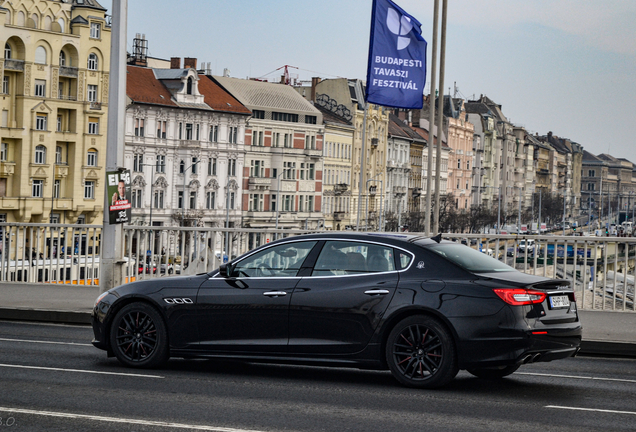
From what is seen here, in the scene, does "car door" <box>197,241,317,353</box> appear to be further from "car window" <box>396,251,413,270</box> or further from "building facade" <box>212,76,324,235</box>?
"building facade" <box>212,76,324,235</box>

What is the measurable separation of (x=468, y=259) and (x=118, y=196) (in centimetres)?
747

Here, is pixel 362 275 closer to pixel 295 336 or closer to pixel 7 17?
pixel 295 336

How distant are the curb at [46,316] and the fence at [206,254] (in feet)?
3.66

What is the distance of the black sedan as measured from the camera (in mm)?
9555

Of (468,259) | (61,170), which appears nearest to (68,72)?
(61,170)

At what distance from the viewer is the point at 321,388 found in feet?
32.4

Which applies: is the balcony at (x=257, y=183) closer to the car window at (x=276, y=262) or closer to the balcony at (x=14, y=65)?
the balcony at (x=14, y=65)

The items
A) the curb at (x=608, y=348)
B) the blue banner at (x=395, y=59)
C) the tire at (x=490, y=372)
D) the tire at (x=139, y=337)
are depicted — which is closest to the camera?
the tire at (x=490, y=372)

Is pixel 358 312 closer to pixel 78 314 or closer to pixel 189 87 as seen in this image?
pixel 78 314

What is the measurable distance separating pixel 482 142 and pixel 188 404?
6789 inches

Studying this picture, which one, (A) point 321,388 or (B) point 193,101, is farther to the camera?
(B) point 193,101

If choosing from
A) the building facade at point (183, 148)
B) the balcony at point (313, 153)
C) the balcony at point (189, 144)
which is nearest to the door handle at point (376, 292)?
the building facade at point (183, 148)

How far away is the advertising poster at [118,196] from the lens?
16.0 meters

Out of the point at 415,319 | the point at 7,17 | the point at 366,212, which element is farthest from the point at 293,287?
the point at 366,212
